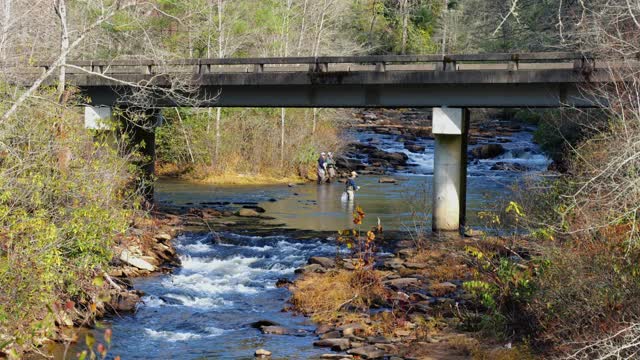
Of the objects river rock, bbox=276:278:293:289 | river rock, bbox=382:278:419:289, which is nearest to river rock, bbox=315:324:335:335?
river rock, bbox=382:278:419:289

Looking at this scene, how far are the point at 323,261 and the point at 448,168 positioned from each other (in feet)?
23.2

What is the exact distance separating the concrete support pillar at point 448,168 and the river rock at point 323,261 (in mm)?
5832

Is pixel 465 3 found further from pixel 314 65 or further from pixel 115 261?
pixel 115 261

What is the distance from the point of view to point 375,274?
66.0 ft

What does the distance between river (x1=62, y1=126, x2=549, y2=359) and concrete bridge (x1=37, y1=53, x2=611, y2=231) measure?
83.3 inches

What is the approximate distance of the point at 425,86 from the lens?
92.2 ft

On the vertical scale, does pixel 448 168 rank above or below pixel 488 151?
below

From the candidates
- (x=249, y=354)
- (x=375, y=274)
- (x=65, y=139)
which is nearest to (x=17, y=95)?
(x=65, y=139)

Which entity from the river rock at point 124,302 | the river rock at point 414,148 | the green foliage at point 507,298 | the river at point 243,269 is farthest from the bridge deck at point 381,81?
the river rock at point 414,148

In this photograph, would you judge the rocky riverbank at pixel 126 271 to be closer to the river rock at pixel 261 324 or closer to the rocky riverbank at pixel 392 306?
the river rock at pixel 261 324

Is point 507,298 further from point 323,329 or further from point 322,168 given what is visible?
point 322,168

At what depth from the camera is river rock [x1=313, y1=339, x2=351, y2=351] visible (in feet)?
51.5

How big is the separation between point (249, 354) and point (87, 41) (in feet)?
102

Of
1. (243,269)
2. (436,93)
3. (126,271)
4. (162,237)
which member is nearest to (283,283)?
(243,269)
